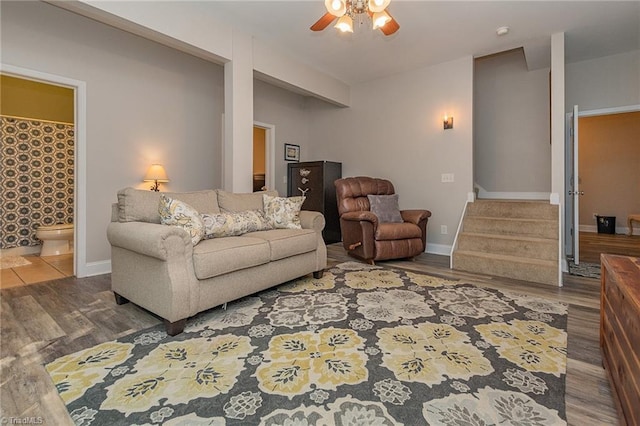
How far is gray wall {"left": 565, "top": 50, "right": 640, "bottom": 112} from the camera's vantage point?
398 centimetres

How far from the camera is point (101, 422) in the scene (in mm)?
1220

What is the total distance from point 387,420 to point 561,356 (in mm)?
1164

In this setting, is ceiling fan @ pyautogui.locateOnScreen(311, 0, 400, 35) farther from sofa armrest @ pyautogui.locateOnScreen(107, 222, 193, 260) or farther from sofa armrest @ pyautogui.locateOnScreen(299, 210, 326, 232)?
sofa armrest @ pyautogui.locateOnScreen(107, 222, 193, 260)

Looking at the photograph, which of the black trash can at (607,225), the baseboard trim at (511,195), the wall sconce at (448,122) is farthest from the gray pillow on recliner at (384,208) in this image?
the black trash can at (607,225)

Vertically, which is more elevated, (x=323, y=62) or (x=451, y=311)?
(x=323, y=62)

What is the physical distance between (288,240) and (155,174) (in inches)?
83.2

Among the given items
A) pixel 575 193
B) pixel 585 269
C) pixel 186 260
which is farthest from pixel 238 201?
pixel 575 193

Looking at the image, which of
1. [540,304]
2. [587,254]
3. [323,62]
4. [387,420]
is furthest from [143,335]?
[587,254]

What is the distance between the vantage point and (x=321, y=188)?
5.14 meters

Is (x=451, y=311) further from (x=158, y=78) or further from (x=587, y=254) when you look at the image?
(x=158, y=78)

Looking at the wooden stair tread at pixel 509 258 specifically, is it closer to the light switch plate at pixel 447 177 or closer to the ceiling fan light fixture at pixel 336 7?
the light switch plate at pixel 447 177

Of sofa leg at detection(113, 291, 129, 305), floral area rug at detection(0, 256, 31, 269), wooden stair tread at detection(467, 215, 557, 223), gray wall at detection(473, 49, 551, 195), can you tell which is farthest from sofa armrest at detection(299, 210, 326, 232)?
floral area rug at detection(0, 256, 31, 269)

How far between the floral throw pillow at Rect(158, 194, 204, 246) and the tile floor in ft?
6.38

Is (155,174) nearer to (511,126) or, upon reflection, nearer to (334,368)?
(334,368)
